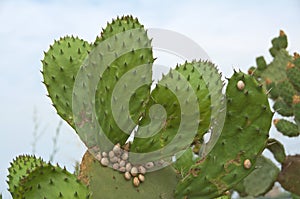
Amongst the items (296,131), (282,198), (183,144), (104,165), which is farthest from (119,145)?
(282,198)

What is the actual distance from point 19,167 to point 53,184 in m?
0.47

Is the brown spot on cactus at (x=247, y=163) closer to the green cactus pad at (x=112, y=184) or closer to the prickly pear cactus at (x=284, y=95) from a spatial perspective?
the green cactus pad at (x=112, y=184)

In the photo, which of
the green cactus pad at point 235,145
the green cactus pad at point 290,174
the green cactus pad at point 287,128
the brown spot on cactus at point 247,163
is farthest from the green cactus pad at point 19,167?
the green cactus pad at point 287,128

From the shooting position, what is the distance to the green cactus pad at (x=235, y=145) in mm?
1408

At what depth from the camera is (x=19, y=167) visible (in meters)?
1.69

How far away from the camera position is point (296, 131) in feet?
15.6

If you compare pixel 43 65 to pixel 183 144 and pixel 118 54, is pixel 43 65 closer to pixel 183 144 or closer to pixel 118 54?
pixel 118 54

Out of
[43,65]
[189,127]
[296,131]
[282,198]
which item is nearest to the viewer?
[189,127]

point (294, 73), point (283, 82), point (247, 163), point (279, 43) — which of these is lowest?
point (247, 163)

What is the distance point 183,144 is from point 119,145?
7.4 inches

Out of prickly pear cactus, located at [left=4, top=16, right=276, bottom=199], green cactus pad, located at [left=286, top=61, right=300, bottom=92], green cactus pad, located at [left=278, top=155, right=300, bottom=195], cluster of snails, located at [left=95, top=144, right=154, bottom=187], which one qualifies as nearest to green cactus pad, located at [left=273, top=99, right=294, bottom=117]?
green cactus pad, located at [left=286, top=61, right=300, bottom=92]

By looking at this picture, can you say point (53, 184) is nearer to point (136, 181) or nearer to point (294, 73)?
point (136, 181)

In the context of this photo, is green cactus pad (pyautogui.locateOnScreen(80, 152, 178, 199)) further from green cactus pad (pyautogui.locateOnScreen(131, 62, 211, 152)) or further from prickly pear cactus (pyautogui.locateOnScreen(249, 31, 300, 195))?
prickly pear cactus (pyautogui.locateOnScreen(249, 31, 300, 195))

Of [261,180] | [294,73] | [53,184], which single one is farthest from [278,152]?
[53,184]
